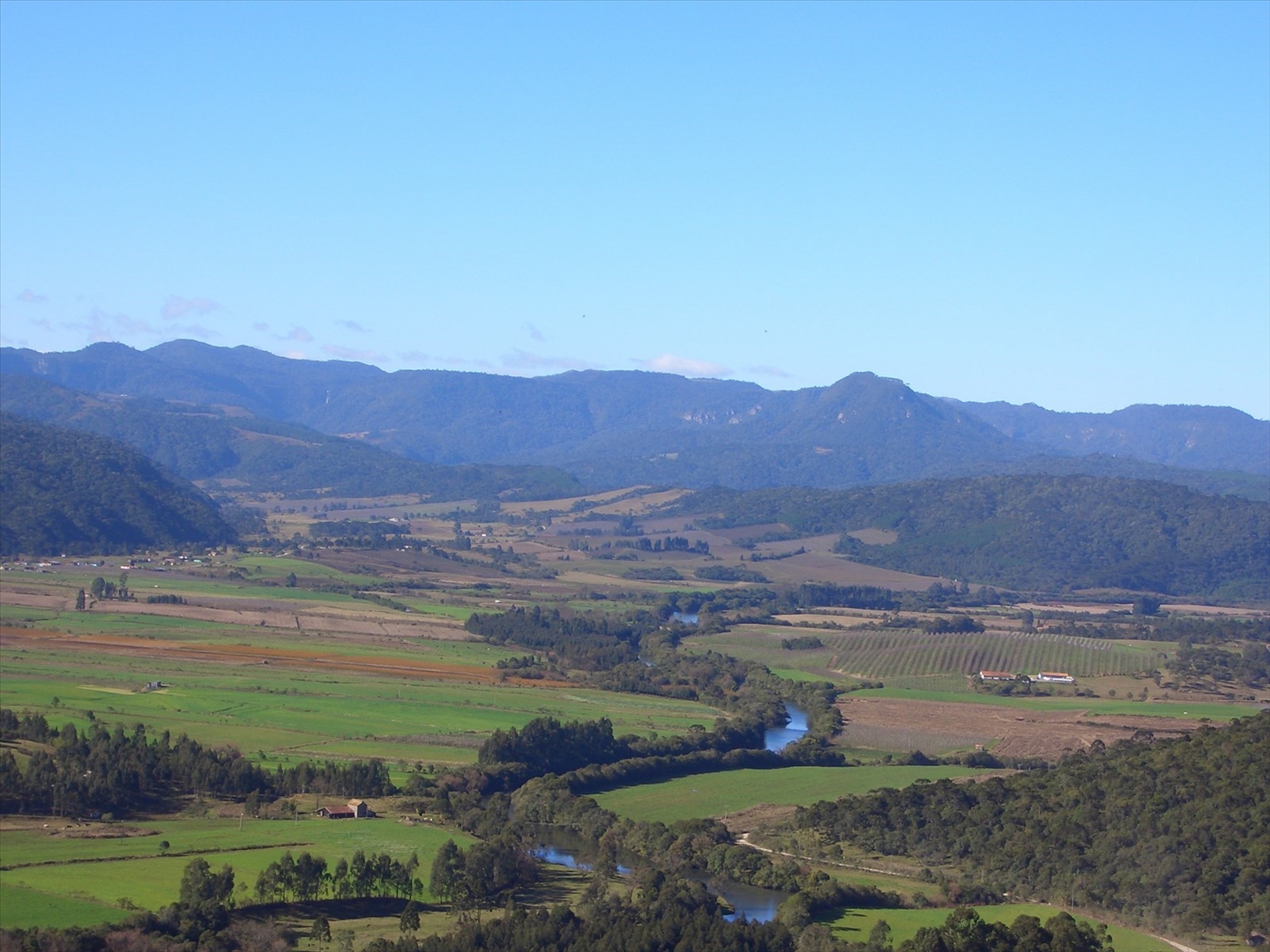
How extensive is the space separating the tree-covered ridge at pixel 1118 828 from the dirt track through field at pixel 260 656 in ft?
103

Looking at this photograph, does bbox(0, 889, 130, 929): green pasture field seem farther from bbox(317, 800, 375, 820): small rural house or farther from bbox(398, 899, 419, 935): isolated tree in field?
bbox(317, 800, 375, 820): small rural house

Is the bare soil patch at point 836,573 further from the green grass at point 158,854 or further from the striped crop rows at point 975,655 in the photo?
the green grass at point 158,854

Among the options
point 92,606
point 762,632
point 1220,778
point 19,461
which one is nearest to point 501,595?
point 762,632

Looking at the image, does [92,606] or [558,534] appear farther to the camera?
[558,534]

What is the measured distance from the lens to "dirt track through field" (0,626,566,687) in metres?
81.6

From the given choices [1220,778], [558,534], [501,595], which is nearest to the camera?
[1220,778]

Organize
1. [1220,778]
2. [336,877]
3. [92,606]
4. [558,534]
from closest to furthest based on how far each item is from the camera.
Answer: [336,877] < [1220,778] < [92,606] < [558,534]

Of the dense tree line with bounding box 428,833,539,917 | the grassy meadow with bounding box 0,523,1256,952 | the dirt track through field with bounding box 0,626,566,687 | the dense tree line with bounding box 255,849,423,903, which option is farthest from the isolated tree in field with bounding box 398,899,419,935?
the dirt track through field with bounding box 0,626,566,687

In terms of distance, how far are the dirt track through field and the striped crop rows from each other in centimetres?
2266

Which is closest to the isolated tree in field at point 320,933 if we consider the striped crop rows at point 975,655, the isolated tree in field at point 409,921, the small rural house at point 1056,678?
the isolated tree in field at point 409,921

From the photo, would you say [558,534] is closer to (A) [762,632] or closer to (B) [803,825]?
(A) [762,632]

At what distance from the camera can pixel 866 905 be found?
4488 cm

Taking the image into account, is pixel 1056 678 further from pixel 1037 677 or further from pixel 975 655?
pixel 975 655

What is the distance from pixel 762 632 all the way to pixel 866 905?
201 feet
